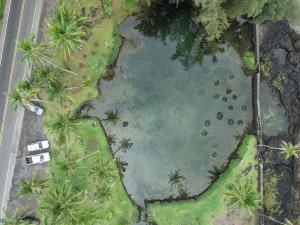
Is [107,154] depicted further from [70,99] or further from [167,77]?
[167,77]

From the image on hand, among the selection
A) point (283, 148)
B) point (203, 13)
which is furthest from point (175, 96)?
point (283, 148)

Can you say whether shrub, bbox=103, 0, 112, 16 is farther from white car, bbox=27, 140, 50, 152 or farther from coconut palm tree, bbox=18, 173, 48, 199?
coconut palm tree, bbox=18, 173, 48, 199

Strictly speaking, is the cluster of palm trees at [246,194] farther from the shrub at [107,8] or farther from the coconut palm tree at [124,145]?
the shrub at [107,8]

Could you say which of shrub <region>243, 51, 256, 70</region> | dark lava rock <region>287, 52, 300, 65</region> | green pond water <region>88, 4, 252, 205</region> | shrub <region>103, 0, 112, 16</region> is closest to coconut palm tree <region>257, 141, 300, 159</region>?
green pond water <region>88, 4, 252, 205</region>

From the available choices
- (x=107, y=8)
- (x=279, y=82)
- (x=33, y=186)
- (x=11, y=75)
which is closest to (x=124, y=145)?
(x=33, y=186)

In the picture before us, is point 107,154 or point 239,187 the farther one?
point 107,154
